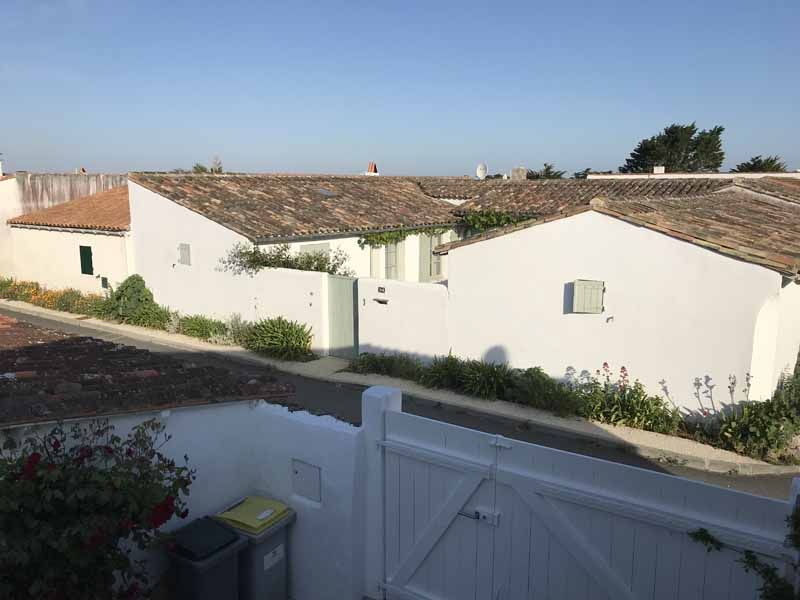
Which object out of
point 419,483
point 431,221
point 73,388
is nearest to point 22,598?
point 73,388

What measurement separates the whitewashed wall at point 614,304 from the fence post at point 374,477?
22.2 feet

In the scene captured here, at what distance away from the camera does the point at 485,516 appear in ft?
17.7

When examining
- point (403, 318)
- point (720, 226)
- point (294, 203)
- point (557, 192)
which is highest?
point (557, 192)

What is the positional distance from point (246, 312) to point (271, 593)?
37.3 feet

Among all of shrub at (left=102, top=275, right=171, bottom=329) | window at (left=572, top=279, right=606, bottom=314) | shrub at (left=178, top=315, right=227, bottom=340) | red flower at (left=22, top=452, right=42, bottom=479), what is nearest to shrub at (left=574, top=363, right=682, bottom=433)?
window at (left=572, top=279, right=606, bottom=314)

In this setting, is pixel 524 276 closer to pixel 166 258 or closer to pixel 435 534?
pixel 435 534

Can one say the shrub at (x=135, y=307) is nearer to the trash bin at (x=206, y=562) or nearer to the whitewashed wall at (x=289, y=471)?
the whitewashed wall at (x=289, y=471)

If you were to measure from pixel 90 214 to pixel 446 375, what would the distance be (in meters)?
15.3

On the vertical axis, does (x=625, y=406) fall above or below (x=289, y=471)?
below

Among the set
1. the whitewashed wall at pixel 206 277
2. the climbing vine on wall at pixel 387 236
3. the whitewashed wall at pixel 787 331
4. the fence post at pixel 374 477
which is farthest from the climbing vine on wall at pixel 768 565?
the climbing vine on wall at pixel 387 236

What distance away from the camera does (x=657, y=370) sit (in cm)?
1123

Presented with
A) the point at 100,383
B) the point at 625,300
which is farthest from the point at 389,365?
the point at 100,383

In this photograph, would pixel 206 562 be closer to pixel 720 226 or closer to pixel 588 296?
pixel 588 296

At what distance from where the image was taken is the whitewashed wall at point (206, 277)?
51.1ft
